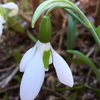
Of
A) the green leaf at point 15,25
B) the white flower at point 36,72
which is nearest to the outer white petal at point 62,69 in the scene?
the white flower at point 36,72

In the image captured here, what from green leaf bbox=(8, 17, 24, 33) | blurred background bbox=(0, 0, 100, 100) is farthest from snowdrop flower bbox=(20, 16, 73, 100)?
green leaf bbox=(8, 17, 24, 33)

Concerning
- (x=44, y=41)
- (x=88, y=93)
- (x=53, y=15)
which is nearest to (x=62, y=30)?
(x=53, y=15)

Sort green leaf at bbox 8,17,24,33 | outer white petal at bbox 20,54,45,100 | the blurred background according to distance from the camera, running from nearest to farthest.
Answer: outer white petal at bbox 20,54,45,100 → the blurred background → green leaf at bbox 8,17,24,33

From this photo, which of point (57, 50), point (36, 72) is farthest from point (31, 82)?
point (57, 50)

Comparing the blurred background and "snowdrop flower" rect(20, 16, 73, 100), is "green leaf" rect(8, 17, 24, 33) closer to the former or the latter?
the blurred background

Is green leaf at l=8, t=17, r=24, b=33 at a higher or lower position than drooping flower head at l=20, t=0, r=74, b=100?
lower

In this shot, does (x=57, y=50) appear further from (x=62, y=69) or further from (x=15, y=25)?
(x=62, y=69)

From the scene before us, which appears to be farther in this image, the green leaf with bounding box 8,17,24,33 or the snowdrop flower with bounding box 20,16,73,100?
the green leaf with bounding box 8,17,24,33
